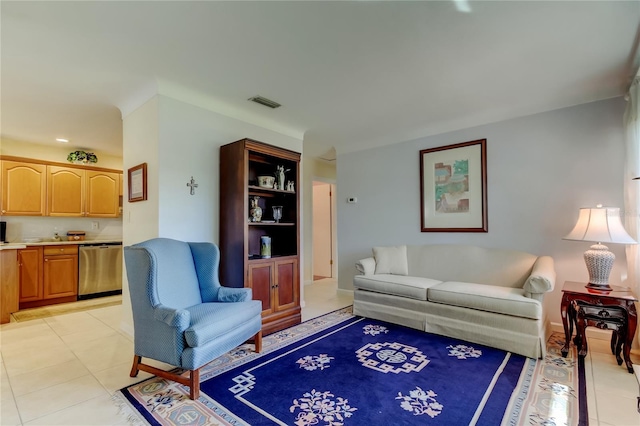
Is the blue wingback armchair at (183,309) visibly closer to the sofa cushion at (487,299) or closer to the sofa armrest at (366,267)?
the sofa armrest at (366,267)

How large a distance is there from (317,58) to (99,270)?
15.8 ft

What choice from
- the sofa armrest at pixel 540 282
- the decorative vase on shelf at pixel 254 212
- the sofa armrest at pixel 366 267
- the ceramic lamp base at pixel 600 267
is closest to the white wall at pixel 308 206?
the sofa armrest at pixel 366 267

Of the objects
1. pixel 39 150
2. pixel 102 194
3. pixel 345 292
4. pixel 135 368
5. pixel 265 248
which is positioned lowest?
pixel 345 292

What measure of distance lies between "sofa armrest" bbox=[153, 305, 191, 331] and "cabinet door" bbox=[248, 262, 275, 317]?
1.04m

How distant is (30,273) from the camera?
430 cm

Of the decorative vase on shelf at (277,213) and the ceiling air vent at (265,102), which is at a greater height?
the ceiling air vent at (265,102)

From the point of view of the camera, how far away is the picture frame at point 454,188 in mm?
3707

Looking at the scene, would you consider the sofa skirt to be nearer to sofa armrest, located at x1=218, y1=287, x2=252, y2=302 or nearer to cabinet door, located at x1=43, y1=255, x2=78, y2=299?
sofa armrest, located at x1=218, y1=287, x2=252, y2=302

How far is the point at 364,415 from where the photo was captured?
179 centimetres

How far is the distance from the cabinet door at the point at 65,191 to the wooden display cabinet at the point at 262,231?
3388 mm


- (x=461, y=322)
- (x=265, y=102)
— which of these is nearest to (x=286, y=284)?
(x=461, y=322)

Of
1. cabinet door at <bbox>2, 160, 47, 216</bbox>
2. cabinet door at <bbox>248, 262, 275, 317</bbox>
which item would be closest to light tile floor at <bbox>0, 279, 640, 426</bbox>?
cabinet door at <bbox>248, 262, 275, 317</bbox>

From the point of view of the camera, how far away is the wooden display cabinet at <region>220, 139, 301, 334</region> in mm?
3053

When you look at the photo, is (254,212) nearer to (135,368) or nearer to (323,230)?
(135,368)
